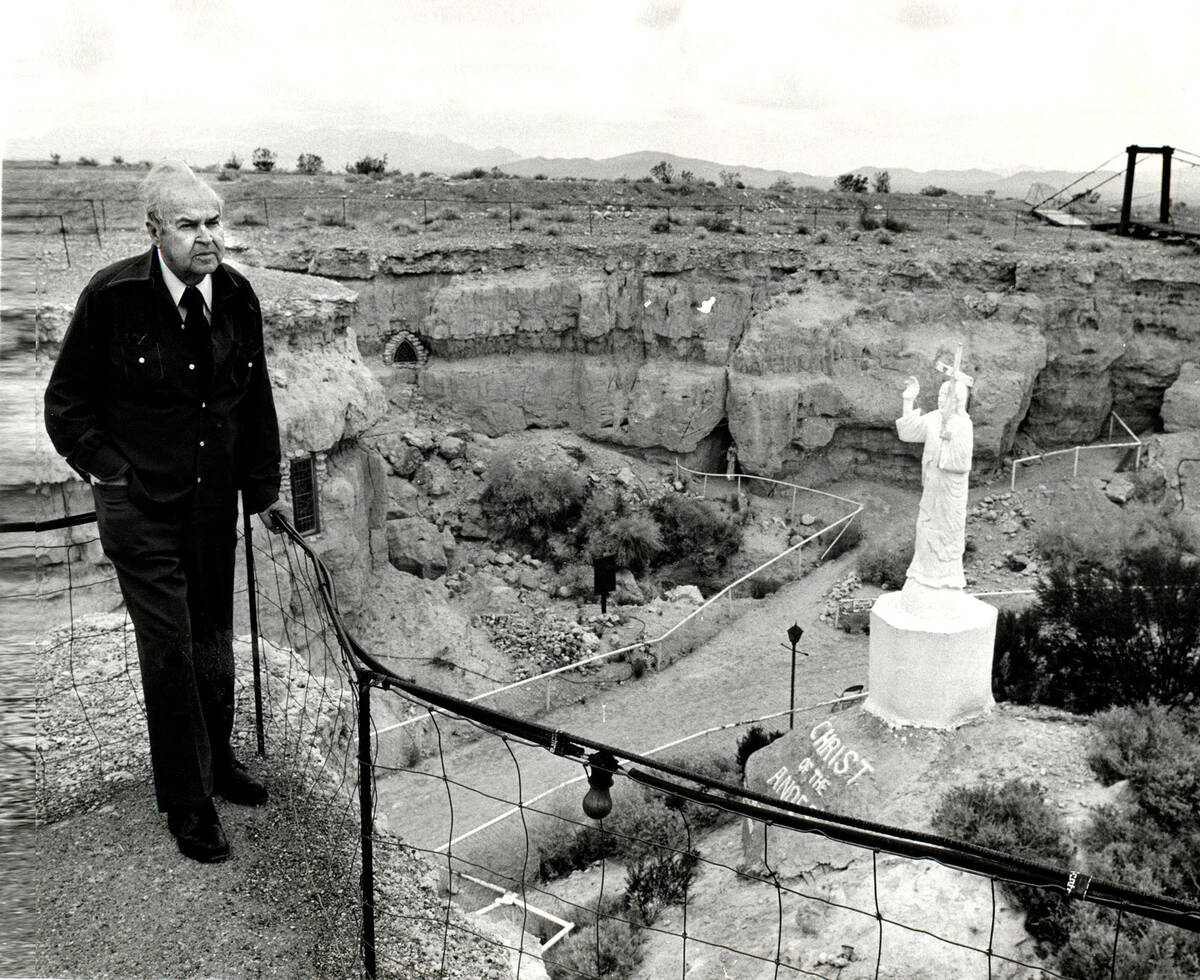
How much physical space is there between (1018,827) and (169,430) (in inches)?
321

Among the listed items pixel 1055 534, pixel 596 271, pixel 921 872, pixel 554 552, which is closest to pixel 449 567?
pixel 554 552

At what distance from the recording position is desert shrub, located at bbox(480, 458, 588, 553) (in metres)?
22.0

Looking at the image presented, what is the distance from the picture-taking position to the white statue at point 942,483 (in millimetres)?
11242

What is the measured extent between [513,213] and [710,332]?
7600 mm

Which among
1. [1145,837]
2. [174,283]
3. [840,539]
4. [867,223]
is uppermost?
[867,223]

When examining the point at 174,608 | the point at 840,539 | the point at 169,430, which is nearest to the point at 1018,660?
the point at 840,539

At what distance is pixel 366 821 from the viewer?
3801mm

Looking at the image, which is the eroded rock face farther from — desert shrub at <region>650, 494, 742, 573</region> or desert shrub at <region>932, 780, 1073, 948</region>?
desert shrub at <region>932, 780, 1073, 948</region>

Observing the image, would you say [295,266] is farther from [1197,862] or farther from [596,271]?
[1197,862]

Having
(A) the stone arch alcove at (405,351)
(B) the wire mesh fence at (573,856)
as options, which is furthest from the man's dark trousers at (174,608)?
(A) the stone arch alcove at (405,351)

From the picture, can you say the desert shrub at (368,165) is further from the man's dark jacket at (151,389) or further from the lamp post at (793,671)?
the man's dark jacket at (151,389)

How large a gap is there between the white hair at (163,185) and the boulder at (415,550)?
15.7m

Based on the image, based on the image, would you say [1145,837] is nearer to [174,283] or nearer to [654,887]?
[654,887]

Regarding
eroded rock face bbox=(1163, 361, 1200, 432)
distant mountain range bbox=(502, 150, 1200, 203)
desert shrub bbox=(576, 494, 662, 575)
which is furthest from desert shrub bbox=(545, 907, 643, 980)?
distant mountain range bbox=(502, 150, 1200, 203)
